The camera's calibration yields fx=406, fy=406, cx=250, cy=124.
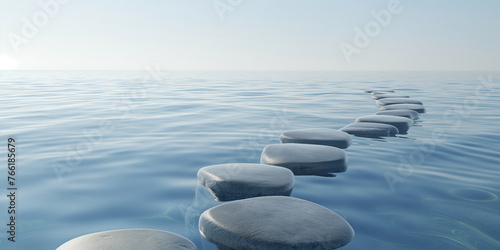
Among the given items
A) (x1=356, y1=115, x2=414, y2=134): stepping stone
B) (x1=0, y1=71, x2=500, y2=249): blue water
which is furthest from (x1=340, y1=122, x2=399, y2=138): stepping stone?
(x1=356, y1=115, x2=414, y2=134): stepping stone

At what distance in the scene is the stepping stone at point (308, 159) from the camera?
329cm

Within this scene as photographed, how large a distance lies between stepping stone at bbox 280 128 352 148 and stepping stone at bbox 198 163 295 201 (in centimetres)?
130

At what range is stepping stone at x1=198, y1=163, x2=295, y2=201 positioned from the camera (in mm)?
2658

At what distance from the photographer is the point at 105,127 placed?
224 inches

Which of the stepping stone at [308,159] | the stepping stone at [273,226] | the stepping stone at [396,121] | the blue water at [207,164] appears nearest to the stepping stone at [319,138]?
the blue water at [207,164]

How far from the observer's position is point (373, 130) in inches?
193

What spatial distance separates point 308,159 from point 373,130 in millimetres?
1899

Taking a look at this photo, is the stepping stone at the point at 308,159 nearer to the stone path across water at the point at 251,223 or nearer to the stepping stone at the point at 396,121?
the stone path across water at the point at 251,223

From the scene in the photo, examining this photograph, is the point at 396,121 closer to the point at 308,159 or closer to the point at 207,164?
the point at 308,159

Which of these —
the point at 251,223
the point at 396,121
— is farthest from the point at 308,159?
the point at 396,121

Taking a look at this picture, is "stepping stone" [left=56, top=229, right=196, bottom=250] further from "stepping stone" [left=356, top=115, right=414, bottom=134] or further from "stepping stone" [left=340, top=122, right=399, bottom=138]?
"stepping stone" [left=356, top=115, right=414, bottom=134]

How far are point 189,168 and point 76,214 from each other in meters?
1.26

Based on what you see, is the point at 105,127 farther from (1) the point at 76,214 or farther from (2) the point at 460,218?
(2) the point at 460,218

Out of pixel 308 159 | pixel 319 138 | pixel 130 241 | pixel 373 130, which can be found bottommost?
pixel 130 241
